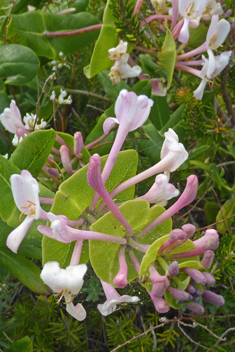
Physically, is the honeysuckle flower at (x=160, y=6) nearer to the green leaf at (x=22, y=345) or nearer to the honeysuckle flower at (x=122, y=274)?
the honeysuckle flower at (x=122, y=274)

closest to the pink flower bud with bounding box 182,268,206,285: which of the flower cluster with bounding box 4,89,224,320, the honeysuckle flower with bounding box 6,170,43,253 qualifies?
the flower cluster with bounding box 4,89,224,320

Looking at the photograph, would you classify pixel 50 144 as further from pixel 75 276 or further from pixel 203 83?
pixel 203 83

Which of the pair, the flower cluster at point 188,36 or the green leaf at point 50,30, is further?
the green leaf at point 50,30

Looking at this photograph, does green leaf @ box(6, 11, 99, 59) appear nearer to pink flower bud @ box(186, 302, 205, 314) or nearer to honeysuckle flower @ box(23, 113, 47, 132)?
honeysuckle flower @ box(23, 113, 47, 132)

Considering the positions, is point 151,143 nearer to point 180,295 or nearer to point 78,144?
point 78,144

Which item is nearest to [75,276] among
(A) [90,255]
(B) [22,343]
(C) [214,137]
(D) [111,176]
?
(A) [90,255]

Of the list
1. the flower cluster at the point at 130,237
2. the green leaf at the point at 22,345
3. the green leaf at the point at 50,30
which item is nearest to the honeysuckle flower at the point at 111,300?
the flower cluster at the point at 130,237
